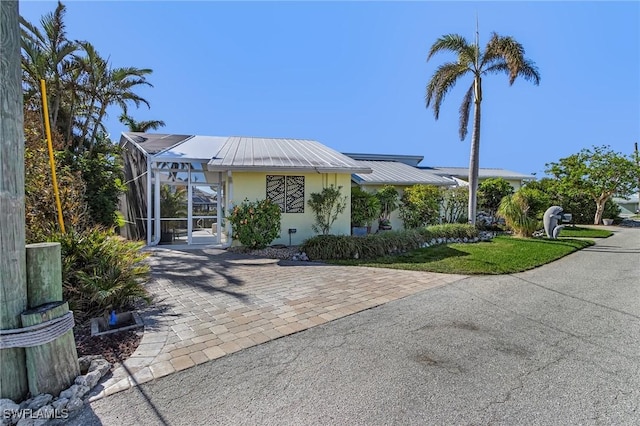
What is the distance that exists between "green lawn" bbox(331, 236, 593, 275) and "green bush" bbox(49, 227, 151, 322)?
540 centimetres

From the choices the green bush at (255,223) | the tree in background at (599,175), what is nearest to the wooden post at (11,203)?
the green bush at (255,223)

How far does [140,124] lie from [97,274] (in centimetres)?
2344

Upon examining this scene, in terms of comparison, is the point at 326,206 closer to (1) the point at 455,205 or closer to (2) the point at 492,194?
(1) the point at 455,205

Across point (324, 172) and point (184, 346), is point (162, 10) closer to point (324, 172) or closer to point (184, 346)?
point (324, 172)

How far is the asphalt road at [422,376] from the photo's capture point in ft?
8.21

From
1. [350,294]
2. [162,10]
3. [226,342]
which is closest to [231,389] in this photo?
[226,342]

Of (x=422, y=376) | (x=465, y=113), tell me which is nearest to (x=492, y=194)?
(x=465, y=113)

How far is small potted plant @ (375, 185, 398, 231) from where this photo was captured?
45.6 ft

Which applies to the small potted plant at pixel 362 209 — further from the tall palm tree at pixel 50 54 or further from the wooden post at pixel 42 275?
the tall palm tree at pixel 50 54

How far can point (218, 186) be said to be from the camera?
40.5 ft

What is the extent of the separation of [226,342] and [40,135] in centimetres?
579

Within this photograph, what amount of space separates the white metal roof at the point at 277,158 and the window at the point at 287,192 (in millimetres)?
685

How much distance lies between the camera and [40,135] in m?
6.05

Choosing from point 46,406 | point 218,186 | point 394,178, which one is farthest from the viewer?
point 394,178
